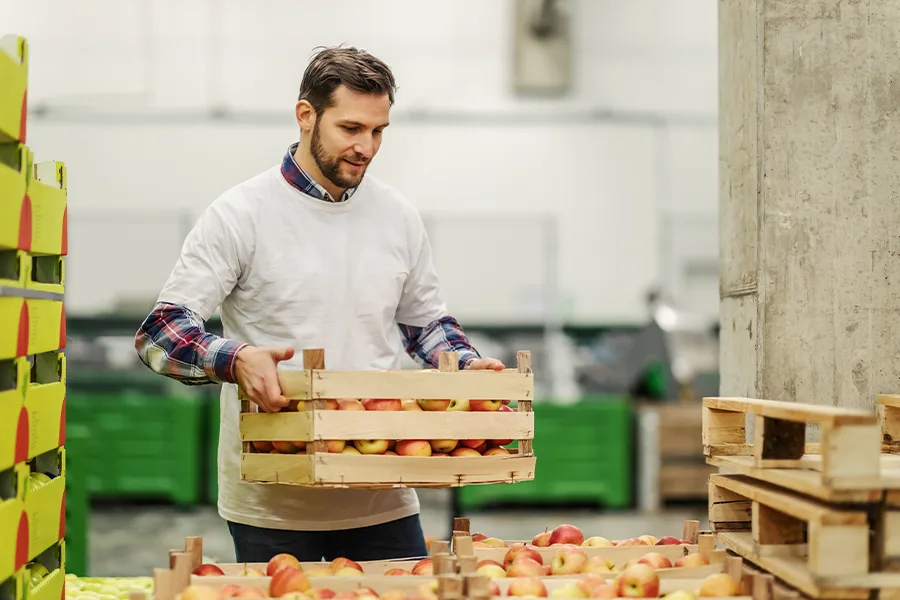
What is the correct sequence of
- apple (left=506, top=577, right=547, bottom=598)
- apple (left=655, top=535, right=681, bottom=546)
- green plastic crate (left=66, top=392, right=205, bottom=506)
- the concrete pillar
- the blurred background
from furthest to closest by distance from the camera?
the blurred background → green plastic crate (left=66, top=392, right=205, bottom=506) → the concrete pillar → apple (left=655, top=535, right=681, bottom=546) → apple (left=506, top=577, right=547, bottom=598)

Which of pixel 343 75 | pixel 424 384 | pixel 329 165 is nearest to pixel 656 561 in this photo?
pixel 424 384

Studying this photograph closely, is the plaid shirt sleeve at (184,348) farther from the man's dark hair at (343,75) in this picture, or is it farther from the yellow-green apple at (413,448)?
the man's dark hair at (343,75)

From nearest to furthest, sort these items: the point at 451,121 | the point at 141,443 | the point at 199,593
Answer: the point at 199,593, the point at 141,443, the point at 451,121

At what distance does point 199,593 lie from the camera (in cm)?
207

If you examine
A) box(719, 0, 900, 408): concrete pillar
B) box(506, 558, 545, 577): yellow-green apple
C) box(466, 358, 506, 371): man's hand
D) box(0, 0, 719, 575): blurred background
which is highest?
box(0, 0, 719, 575): blurred background

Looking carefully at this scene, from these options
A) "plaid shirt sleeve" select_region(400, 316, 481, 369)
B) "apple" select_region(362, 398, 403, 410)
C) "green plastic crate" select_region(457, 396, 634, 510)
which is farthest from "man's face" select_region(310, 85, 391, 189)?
"green plastic crate" select_region(457, 396, 634, 510)

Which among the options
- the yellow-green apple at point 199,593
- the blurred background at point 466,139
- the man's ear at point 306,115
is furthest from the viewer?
the blurred background at point 466,139

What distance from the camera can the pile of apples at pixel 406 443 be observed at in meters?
2.41

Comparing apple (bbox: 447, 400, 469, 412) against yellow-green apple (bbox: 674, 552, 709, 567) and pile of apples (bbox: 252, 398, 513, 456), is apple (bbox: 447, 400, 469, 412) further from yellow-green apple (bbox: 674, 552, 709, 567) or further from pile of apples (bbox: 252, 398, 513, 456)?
yellow-green apple (bbox: 674, 552, 709, 567)

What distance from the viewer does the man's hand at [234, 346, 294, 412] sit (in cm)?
242

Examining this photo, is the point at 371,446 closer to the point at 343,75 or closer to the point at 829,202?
the point at 343,75

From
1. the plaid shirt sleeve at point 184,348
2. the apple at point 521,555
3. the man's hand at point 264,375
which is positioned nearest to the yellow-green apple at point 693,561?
the apple at point 521,555

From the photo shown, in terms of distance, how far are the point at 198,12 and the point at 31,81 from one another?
76.9 inches

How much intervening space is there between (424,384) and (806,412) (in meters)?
0.85
